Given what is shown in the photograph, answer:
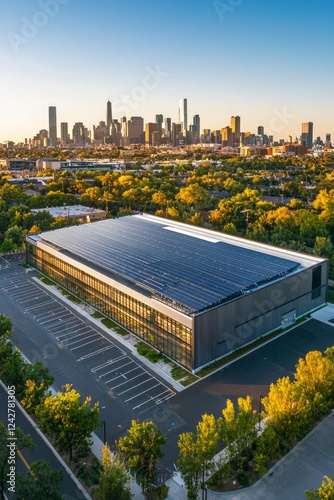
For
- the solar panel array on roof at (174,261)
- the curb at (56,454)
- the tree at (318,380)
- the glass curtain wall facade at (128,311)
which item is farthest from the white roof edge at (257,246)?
the curb at (56,454)

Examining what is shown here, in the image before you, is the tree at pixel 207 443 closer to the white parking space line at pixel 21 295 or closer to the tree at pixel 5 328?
the tree at pixel 5 328

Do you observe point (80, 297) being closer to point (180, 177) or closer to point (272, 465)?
point (272, 465)

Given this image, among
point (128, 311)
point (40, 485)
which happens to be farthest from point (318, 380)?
point (128, 311)

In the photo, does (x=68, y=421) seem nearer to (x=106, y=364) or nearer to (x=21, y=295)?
(x=106, y=364)

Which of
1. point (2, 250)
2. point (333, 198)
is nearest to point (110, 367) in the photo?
point (2, 250)

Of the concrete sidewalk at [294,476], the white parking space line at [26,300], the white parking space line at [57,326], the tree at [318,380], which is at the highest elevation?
the tree at [318,380]
